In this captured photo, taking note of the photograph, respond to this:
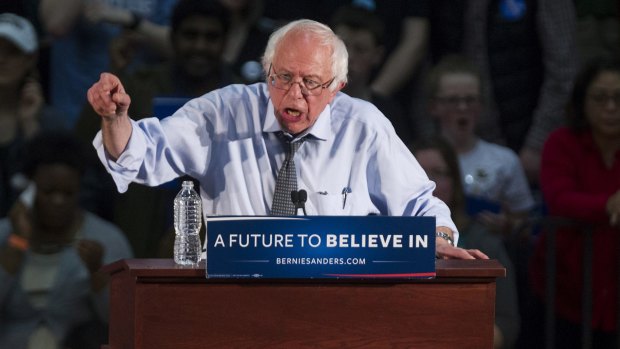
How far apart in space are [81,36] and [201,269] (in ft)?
10.1

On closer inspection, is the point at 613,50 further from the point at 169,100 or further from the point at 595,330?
the point at 169,100

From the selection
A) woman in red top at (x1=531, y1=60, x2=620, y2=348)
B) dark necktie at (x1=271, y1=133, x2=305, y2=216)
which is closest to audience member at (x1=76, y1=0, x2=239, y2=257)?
woman in red top at (x1=531, y1=60, x2=620, y2=348)

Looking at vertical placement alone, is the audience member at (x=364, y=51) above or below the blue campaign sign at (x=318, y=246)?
above

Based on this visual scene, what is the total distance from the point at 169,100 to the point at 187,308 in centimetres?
121

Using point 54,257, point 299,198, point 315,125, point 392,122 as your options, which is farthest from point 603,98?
point 299,198

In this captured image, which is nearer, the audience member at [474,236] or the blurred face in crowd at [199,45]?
the audience member at [474,236]

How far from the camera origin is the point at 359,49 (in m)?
6.38

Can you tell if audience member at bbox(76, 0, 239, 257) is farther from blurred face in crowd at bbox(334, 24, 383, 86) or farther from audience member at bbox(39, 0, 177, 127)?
blurred face in crowd at bbox(334, 24, 383, 86)

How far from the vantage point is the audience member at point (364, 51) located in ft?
20.6

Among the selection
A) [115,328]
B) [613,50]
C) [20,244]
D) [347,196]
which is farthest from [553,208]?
[115,328]

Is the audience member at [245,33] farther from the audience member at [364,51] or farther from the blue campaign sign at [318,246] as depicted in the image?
the blue campaign sign at [318,246]

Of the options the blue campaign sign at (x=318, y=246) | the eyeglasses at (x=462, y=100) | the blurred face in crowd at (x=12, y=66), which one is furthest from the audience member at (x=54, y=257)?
the blue campaign sign at (x=318, y=246)

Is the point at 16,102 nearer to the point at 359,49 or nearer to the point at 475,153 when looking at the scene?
the point at 359,49

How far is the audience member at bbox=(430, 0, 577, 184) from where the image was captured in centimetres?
653
